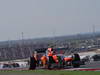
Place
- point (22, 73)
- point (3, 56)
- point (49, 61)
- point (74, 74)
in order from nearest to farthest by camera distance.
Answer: point (74, 74), point (22, 73), point (49, 61), point (3, 56)

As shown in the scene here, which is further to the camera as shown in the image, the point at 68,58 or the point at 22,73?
the point at 68,58

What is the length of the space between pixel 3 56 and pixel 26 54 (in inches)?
Answer: 289

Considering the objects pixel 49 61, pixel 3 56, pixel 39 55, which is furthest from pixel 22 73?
pixel 3 56

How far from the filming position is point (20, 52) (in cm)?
10906

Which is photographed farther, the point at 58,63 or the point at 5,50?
the point at 5,50

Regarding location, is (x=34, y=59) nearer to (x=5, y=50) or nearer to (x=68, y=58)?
(x=68, y=58)

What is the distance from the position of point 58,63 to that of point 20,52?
7938cm

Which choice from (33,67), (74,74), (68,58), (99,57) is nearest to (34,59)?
(33,67)

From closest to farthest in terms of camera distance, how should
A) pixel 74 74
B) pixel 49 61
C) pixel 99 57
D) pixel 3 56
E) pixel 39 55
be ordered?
1. pixel 74 74
2. pixel 49 61
3. pixel 39 55
4. pixel 99 57
5. pixel 3 56

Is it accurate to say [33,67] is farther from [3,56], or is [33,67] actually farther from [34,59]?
[3,56]

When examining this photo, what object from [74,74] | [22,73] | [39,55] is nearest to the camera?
[74,74]

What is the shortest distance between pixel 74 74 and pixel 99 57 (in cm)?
2740

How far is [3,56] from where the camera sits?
105 m

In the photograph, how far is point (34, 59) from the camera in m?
31.5
